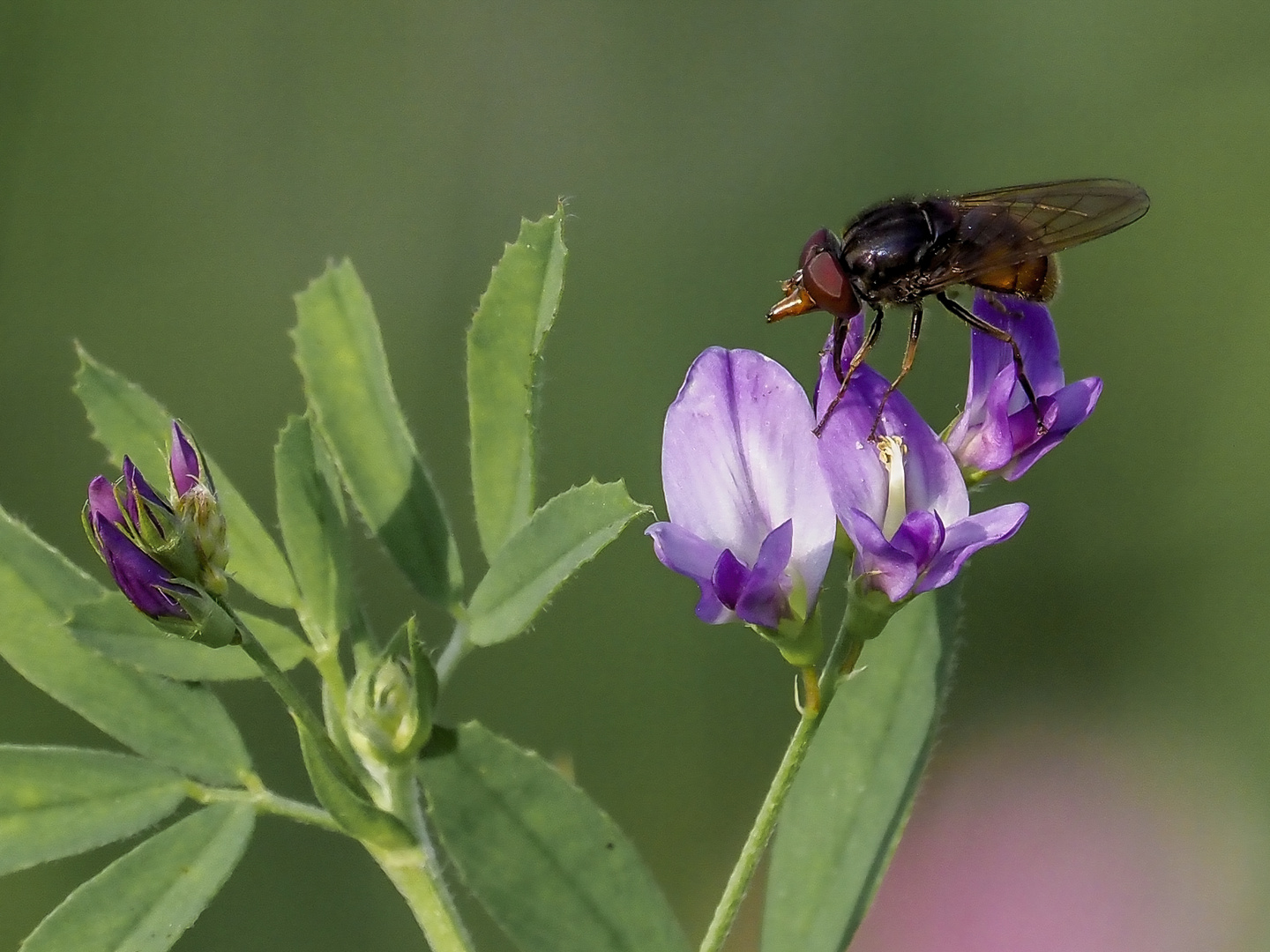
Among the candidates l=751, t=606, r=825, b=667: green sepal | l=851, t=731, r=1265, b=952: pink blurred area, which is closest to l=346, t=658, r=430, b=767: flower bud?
l=751, t=606, r=825, b=667: green sepal

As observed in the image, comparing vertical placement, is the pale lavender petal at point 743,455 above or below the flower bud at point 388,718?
above

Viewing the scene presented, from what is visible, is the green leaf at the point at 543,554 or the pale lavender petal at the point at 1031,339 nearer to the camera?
the green leaf at the point at 543,554

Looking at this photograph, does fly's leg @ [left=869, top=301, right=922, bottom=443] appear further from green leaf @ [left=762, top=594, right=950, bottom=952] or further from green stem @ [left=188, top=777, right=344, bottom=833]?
green stem @ [left=188, top=777, right=344, bottom=833]

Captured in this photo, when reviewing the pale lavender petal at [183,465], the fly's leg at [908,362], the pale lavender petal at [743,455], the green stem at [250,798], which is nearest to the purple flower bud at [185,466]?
the pale lavender petal at [183,465]

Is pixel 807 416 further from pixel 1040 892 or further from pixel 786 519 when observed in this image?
pixel 1040 892

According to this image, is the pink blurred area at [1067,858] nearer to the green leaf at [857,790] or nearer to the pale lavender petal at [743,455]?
the green leaf at [857,790]

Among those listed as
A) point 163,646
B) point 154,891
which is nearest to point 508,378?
point 163,646
